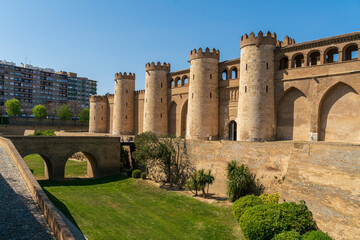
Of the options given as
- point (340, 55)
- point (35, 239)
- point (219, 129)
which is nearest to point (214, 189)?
point (219, 129)

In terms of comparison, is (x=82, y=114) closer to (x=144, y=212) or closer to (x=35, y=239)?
(x=144, y=212)

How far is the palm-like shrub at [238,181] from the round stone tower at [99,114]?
117ft

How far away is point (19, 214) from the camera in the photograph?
10805 mm

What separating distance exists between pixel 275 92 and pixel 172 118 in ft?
51.2

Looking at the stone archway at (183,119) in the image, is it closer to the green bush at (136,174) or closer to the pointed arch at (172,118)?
the pointed arch at (172,118)

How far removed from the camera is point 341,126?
23531 mm

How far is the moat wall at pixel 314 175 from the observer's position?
13.4 m

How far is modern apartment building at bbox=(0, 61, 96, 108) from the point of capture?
272 feet

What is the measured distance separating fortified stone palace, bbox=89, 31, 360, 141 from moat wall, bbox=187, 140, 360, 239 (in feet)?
17.0

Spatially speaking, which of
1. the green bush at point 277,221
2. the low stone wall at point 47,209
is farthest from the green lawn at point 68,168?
the green bush at point 277,221

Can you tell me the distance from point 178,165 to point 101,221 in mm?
11300

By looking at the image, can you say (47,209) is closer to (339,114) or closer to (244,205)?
(244,205)

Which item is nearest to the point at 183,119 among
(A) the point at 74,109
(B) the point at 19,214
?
(B) the point at 19,214

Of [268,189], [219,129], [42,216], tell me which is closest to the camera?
[42,216]
